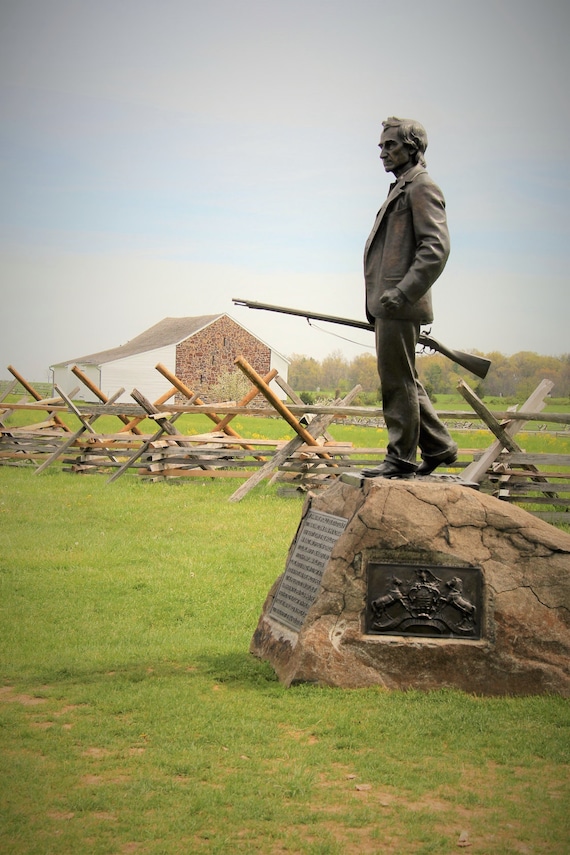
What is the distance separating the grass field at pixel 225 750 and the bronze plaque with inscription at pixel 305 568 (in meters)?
0.42

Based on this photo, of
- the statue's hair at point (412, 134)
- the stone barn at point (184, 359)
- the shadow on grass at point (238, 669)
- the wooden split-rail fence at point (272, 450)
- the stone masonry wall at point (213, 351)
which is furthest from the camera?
the stone masonry wall at point (213, 351)

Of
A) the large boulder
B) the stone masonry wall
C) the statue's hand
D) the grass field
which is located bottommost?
the grass field

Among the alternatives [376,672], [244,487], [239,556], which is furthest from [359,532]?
[244,487]

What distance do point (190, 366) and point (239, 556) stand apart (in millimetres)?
36231

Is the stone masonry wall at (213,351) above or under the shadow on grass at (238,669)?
above

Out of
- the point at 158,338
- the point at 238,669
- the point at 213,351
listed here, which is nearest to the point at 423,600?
the point at 238,669

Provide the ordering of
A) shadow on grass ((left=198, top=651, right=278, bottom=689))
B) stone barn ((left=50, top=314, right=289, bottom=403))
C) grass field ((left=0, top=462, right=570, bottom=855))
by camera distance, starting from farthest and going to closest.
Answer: stone barn ((left=50, top=314, right=289, bottom=403)), shadow on grass ((left=198, top=651, right=278, bottom=689)), grass field ((left=0, top=462, right=570, bottom=855))

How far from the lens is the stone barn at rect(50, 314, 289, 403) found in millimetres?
45062

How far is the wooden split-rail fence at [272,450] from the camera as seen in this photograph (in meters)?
12.3

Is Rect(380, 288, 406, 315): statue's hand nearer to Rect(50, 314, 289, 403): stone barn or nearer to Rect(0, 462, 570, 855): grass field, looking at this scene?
Rect(0, 462, 570, 855): grass field

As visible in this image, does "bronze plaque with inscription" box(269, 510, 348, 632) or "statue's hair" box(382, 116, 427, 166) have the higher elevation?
"statue's hair" box(382, 116, 427, 166)

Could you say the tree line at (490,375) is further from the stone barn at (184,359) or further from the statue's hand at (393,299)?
the statue's hand at (393,299)

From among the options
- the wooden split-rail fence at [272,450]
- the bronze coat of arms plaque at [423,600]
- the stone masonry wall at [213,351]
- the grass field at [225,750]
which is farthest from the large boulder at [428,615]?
the stone masonry wall at [213,351]

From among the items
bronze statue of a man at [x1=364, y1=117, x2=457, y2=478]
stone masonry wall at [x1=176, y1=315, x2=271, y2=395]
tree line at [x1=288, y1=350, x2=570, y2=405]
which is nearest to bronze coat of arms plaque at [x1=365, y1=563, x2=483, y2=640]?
bronze statue of a man at [x1=364, y1=117, x2=457, y2=478]
